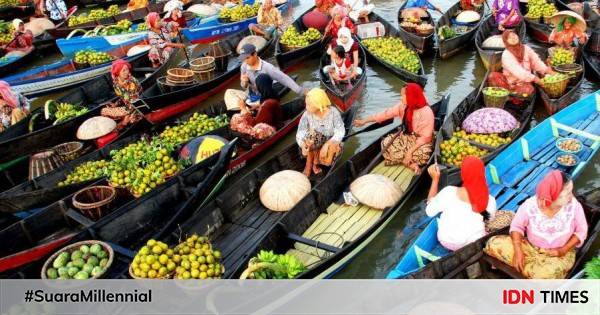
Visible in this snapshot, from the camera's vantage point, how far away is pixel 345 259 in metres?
5.43

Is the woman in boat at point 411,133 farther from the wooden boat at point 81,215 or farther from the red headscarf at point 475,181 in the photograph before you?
the wooden boat at point 81,215

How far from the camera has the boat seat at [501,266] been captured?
446 cm

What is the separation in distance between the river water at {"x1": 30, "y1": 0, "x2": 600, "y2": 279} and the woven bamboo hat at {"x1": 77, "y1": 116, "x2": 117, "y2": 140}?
244cm

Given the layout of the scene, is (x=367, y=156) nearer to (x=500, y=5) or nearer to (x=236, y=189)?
(x=236, y=189)

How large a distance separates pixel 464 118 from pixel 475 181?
3.49 meters

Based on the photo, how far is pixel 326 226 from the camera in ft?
19.8

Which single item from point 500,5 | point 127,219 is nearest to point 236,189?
point 127,219

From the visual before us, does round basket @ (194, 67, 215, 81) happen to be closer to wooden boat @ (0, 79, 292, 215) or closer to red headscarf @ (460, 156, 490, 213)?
wooden boat @ (0, 79, 292, 215)

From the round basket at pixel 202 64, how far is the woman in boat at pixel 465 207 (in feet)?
22.2

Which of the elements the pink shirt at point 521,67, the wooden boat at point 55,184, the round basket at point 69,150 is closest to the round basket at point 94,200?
the wooden boat at point 55,184

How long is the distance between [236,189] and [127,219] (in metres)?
1.42

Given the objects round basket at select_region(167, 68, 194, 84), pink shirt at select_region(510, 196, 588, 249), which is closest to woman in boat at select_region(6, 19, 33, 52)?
round basket at select_region(167, 68, 194, 84)

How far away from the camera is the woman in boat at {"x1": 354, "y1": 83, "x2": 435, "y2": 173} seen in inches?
252

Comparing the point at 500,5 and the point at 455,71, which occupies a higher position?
the point at 500,5
